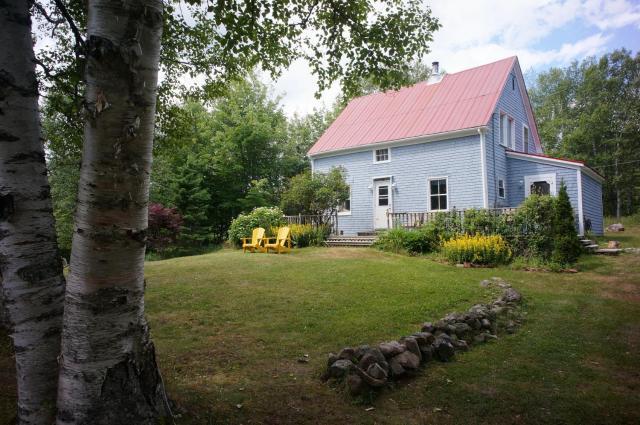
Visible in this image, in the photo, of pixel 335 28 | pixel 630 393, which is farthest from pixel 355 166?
pixel 630 393

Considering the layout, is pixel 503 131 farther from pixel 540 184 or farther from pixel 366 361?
pixel 366 361

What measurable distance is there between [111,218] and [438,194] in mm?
15409

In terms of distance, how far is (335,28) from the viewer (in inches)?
206

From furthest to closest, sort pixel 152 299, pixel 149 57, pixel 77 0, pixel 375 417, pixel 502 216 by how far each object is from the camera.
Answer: pixel 502 216 < pixel 152 299 < pixel 77 0 < pixel 375 417 < pixel 149 57

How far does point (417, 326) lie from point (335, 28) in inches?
165

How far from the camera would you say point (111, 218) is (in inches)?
70.3

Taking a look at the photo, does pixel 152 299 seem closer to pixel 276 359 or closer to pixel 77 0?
pixel 276 359

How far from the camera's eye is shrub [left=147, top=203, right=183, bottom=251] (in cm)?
1630

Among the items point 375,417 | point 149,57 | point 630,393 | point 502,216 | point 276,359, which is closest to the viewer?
point 149,57

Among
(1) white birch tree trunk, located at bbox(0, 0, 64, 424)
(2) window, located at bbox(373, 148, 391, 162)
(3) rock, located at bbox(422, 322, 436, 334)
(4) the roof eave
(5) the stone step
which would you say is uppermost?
(4) the roof eave

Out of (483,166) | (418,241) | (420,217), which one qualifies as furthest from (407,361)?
(483,166)

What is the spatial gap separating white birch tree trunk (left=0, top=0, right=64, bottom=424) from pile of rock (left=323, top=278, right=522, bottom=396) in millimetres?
2101

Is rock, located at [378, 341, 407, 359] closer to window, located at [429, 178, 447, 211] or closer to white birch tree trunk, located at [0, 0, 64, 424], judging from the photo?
white birch tree trunk, located at [0, 0, 64, 424]

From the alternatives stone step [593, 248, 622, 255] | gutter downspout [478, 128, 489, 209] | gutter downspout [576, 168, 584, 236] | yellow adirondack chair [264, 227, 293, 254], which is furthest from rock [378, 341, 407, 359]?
gutter downspout [576, 168, 584, 236]
